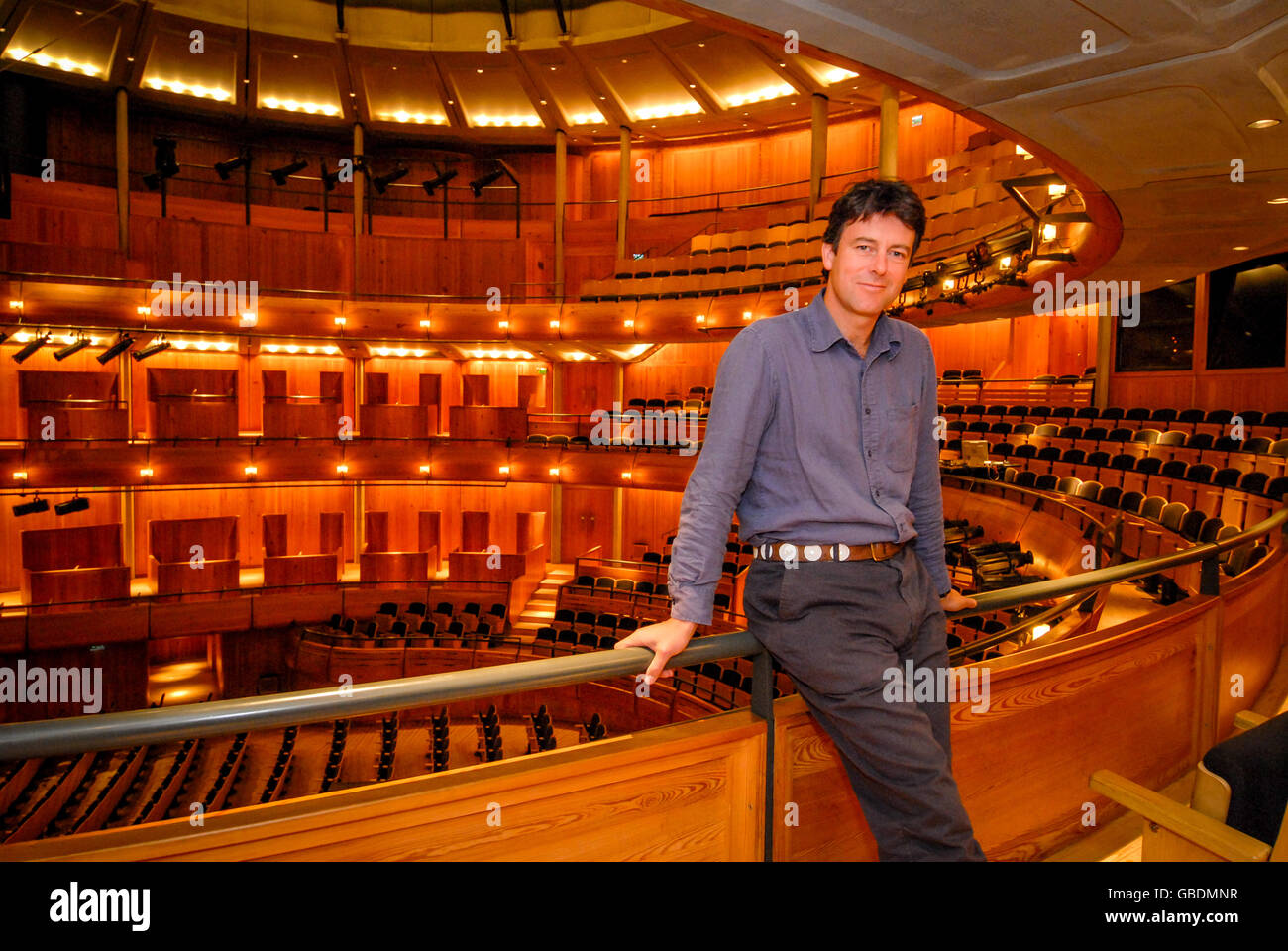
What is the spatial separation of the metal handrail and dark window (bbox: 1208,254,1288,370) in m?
13.4

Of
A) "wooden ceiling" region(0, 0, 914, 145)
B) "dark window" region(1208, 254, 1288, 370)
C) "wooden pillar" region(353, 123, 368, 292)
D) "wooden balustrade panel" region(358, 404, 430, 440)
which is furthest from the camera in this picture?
"wooden pillar" region(353, 123, 368, 292)

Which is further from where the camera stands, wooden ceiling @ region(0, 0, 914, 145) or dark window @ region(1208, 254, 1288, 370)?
wooden ceiling @ region(0, 0, 914, 145)

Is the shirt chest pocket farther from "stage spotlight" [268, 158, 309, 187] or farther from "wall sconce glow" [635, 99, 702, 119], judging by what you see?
"wall sconce glow" [635, 99, 702, 119]

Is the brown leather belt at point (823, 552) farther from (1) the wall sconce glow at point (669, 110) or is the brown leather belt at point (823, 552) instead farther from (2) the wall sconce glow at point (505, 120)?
Answer: (2) the wall sconce glow at point (505, 120)

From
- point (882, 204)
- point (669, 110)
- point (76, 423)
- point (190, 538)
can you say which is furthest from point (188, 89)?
point (882, 204)

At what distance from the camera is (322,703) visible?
3.72 feet

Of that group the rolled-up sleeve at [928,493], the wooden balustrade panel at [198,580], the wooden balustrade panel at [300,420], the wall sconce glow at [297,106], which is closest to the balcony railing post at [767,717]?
the rolled-up sleeve at [928,493]

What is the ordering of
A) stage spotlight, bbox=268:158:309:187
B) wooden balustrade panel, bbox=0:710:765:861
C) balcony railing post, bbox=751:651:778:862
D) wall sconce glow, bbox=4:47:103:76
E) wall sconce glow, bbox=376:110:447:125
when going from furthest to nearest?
Result: wall sconce glow, bbox=376:110:447:125
stage spotlight, bbox=268:158:309:187
wall sconce glow, bbox=4:47:103:76
balcony railing post, bbox=751:651:778:862
wooden balustrade panel, bbox=0:710:765:861

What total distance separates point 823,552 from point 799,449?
0.20m

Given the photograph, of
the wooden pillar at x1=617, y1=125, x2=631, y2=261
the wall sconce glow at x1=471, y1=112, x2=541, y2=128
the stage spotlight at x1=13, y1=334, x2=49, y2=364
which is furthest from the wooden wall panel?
the wall sconce glow at x1=471, y1=112, x2=541, y2=128

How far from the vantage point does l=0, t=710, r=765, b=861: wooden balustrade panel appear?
1109 mm

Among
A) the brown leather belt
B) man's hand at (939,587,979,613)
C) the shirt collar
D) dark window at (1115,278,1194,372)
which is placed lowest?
man's hand at (939,587,979,613)

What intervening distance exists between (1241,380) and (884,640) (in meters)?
13.4
